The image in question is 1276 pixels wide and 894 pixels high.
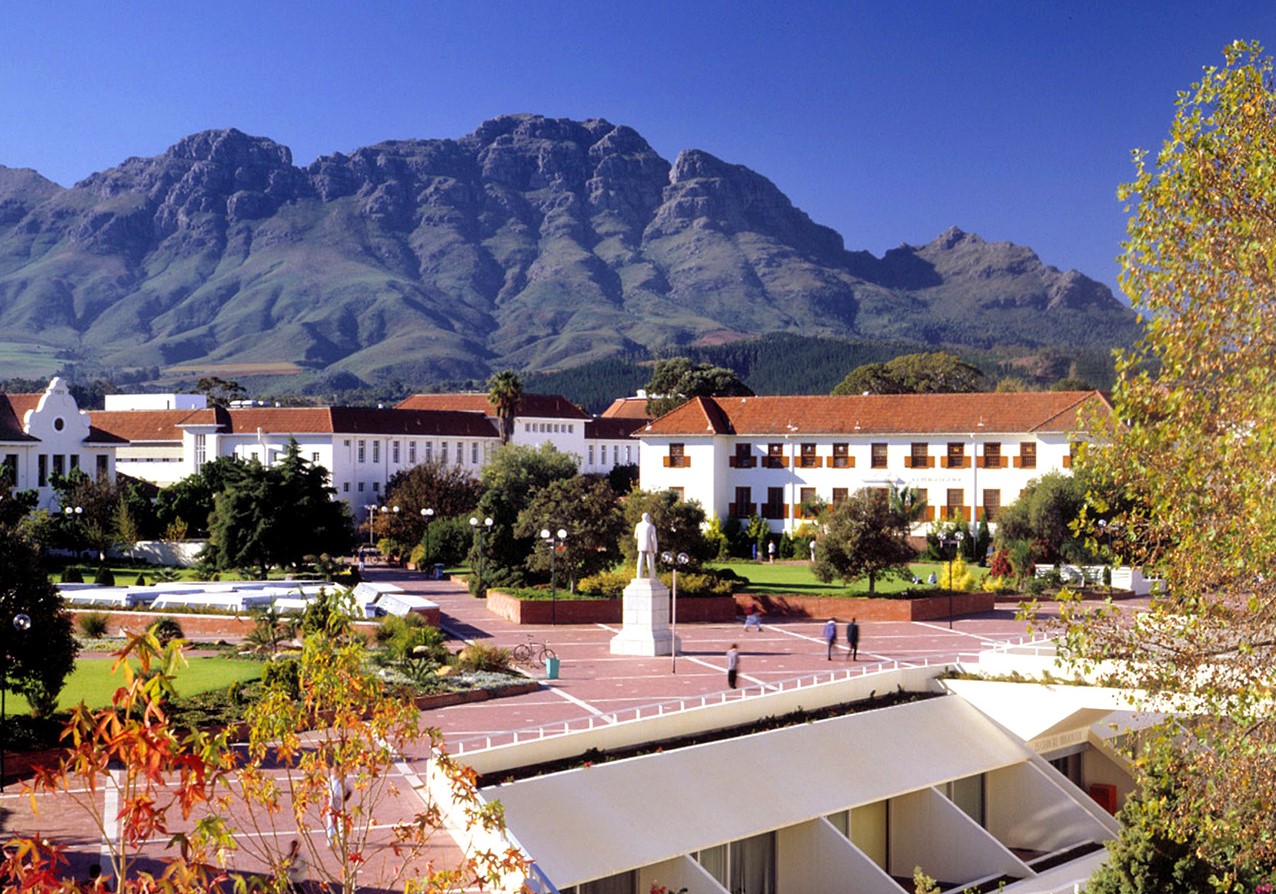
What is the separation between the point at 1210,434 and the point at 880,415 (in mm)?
46612

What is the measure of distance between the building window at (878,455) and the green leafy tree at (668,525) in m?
17.5

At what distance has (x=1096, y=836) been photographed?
92.7ft

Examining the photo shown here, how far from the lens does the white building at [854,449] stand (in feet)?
183

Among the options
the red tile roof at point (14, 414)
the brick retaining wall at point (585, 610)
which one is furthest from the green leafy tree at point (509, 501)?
the red tile roof at point (14, 414)

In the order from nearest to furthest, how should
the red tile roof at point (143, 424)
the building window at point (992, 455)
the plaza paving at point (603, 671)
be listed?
the plaza paving at point (603, 671), the building window at point (992, 455), the red tile roof at point (143, 424)

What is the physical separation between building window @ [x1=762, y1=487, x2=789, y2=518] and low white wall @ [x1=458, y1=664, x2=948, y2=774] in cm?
2951

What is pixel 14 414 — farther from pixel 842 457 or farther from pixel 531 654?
pixel 531 654

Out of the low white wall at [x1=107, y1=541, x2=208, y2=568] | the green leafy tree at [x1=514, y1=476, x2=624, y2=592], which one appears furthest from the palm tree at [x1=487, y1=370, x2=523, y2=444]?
the green leafy tree at [x1=514, y1=476, x2=624, y2=592]

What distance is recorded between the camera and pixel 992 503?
55.9 meters

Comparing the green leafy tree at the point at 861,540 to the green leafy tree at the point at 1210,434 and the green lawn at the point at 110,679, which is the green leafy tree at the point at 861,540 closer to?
the green lawn at the point at 110,679

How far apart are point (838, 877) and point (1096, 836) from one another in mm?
6951

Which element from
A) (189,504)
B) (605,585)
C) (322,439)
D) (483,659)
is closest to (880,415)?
(605,585)

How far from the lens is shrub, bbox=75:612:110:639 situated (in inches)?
1348

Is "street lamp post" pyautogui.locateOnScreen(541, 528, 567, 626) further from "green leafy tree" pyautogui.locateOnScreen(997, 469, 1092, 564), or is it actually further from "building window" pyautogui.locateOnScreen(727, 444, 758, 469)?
"building window" pyautogui.locateOnScreen(727, 444, 758, 469)
